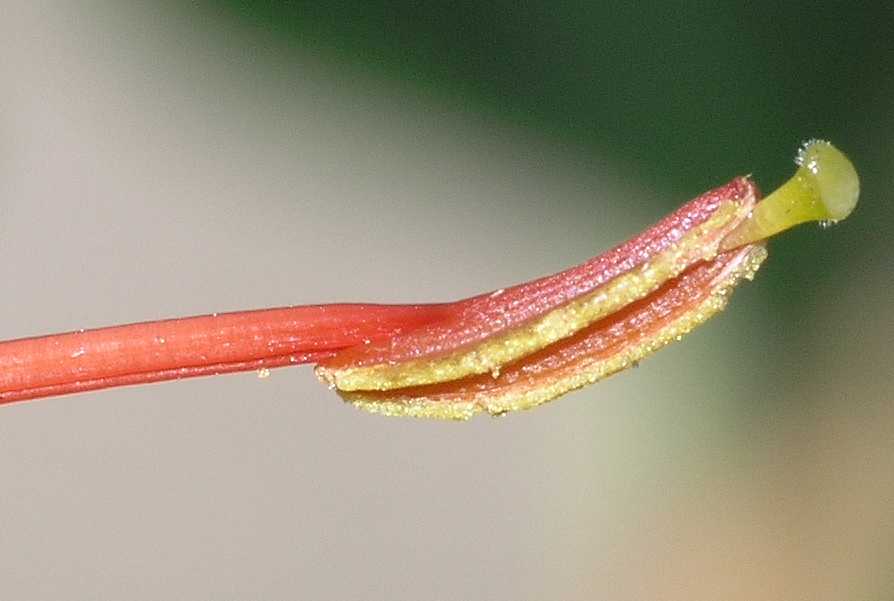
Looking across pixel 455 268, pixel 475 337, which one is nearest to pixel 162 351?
pixel 475 337

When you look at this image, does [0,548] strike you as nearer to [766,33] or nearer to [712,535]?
A: [712,535]

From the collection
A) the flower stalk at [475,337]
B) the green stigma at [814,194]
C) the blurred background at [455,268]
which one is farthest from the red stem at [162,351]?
the blurred background at [455,268]

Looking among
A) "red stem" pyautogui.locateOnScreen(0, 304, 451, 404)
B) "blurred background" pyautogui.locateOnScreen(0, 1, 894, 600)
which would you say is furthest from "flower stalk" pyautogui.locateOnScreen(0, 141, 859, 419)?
"blurred background" pyautogui.locateOnScreen(0, 1, 894, 600)

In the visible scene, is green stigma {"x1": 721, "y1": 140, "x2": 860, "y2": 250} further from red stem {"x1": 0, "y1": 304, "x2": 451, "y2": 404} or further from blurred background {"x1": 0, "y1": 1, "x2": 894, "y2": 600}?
blurred background {"x1": 0, "y1": 1, "x2": 894, "y2": 600}

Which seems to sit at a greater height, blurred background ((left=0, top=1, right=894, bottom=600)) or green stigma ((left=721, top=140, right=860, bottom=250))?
blurred background ((left=0, top=1, right=894, bottom=600))

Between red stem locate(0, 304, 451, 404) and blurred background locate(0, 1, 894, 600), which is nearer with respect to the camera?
red stem locate(0, 304, 451, 404)

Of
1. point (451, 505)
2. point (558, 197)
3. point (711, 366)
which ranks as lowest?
point (451, 505)

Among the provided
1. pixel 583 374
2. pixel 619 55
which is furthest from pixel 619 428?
pixel 583 374
